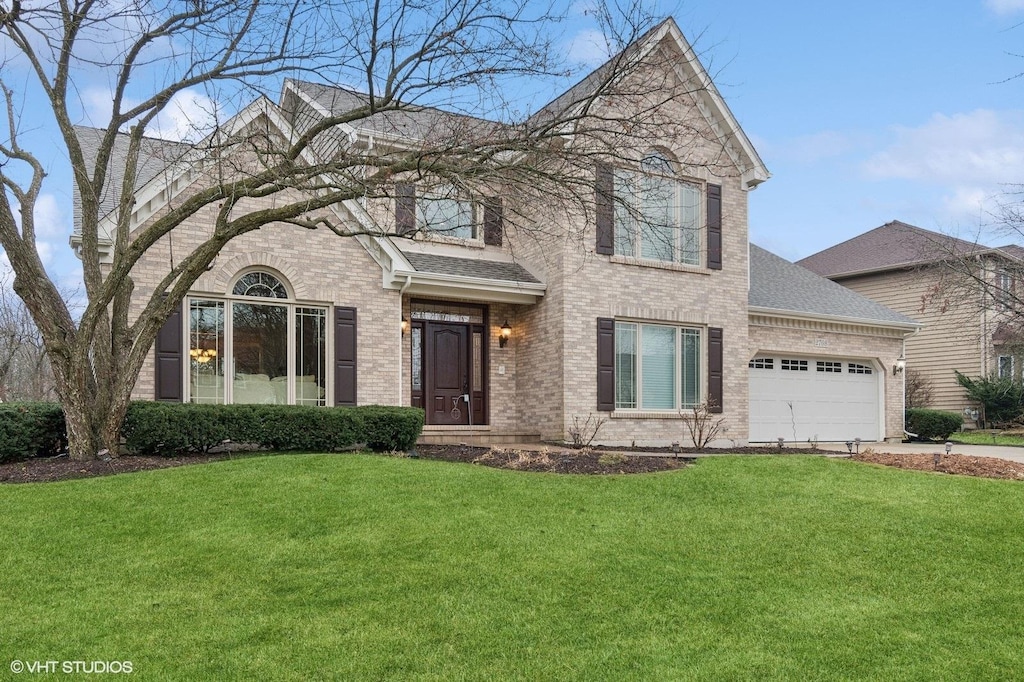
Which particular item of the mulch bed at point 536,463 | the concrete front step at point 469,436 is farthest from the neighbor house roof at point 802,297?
the mulch bed at point 536,463

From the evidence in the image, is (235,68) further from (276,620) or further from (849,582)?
(849,582)

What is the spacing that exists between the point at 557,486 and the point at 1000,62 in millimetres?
5641

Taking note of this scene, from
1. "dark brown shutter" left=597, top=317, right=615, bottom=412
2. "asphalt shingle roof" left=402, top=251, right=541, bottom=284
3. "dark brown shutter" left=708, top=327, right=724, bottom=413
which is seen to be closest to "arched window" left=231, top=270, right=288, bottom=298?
"asphalt shingle roof" left=402, top=251, right=541, bottom=284

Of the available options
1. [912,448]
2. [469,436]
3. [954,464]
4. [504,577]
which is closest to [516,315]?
[469,436]

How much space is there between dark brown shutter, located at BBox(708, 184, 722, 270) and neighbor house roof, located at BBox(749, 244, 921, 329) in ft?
4.92

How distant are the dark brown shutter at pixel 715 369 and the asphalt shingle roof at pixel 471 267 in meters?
3.84

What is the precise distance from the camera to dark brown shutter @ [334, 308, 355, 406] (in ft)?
40.7

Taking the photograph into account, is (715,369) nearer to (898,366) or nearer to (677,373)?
(677,373)

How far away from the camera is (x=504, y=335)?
49.5 feet

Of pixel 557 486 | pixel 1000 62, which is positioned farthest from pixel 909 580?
pixel 1000 62

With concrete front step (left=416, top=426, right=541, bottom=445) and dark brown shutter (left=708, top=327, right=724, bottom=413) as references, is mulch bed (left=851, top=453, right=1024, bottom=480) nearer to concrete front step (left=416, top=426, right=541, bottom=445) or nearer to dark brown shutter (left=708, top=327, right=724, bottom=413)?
dark brown shutter (left=708, top=327, right=724, bottom=413)

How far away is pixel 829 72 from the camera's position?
15891 millimetres

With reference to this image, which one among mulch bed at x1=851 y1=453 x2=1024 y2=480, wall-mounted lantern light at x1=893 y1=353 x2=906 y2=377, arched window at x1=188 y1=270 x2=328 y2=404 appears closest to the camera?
mulch bed at x1=851 y1=453 x2=1024 y2=480

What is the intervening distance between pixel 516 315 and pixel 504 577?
397 inches
